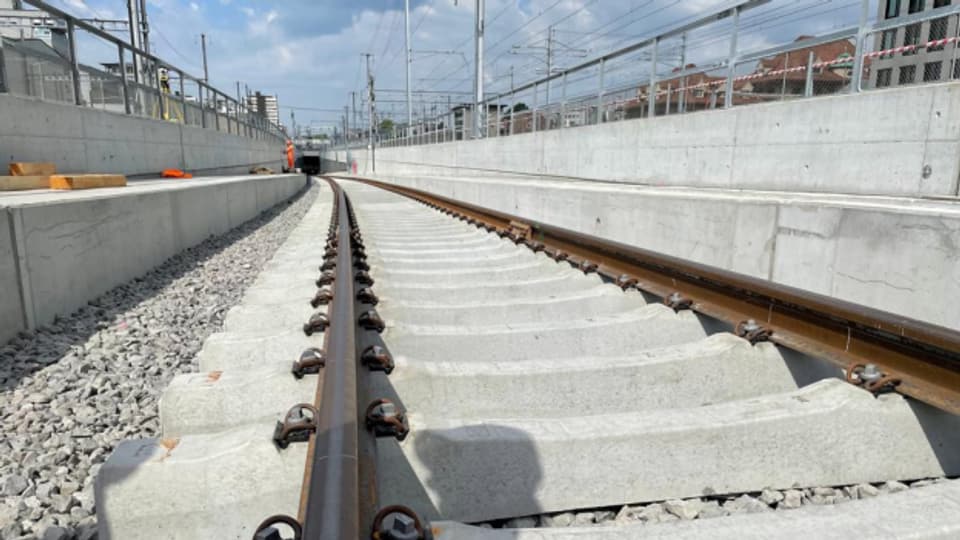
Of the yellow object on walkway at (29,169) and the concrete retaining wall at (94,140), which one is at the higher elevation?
the concrete retaining wall at (94,140)

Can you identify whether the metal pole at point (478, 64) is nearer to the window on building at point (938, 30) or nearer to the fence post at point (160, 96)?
the fence post at point (160, 96)

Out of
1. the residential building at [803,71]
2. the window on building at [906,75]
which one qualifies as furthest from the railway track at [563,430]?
the residential building at [803,71]

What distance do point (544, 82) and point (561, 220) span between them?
12.4 metres

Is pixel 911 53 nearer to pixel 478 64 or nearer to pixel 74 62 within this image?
pixel 74 62

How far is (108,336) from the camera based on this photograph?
13.7ft

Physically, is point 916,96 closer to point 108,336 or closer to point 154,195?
point 108,336

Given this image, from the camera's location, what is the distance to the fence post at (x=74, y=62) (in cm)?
1140

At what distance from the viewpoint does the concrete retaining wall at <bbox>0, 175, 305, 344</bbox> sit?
3898 millimetres

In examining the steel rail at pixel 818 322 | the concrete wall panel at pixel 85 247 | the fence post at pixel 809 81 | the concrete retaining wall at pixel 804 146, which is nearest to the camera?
the steel rail at pixel 818 322

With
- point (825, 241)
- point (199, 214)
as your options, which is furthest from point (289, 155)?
point (825, 241)

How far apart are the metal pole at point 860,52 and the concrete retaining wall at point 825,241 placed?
10.5 ft

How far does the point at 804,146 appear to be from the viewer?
769cm

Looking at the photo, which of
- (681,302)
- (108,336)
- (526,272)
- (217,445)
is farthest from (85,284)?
(681,302)

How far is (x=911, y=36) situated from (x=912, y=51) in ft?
0.89
